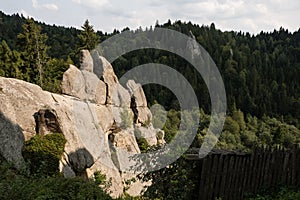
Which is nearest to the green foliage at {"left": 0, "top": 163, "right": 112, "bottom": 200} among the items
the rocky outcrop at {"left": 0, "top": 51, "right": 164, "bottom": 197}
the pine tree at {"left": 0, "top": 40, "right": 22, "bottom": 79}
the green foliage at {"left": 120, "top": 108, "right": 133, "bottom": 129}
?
the rocky outcrop at {"left": 0, "top": 51, "right": 164, "bottom": 197}

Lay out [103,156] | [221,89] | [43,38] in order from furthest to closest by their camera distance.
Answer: [221,89] → [43,38] → [103,156]

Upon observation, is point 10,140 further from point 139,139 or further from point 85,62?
point 139,139

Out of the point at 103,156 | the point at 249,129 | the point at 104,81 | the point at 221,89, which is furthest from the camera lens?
the point at 221,89

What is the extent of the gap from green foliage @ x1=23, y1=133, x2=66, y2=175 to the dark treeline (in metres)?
50.1

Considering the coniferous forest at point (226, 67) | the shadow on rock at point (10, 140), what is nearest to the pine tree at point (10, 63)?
the coniferous forest at point (226, 67)

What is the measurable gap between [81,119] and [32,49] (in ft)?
65.3

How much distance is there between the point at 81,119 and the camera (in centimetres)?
2253

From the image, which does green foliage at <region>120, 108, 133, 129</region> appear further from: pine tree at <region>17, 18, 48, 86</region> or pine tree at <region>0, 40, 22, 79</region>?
pine tree at <region>0, 40, 22, 79</region>

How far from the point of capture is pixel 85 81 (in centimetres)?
2784

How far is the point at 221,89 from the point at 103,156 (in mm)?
64570

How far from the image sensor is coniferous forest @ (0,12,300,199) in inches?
1567

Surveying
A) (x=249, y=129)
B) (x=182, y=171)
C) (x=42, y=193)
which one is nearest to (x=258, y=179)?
(x=182, y=171)

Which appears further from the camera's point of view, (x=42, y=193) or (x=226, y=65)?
(x=226, y=65)

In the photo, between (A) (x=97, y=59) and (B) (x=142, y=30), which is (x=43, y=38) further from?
(B) (x=142, y=30)
